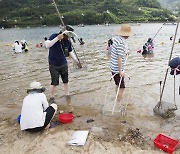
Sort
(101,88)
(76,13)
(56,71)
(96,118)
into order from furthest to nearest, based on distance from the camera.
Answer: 1. (76,13)
2. (101,88)
3. (56,71)
4. (96,118)

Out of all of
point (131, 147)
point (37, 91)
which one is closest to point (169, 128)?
point (131, 147)

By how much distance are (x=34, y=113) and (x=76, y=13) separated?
12979 cm

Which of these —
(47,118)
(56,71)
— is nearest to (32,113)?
(47,118)

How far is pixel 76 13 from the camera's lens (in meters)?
131

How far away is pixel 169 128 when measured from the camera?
6.93 m

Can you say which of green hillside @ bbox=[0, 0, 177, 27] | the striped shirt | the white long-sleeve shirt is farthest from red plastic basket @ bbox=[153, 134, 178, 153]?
green hillside @ bbox=[0, 0, 177, 27]

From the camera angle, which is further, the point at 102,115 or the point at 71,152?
the point at 102,115

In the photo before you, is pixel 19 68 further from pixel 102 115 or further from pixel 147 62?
pixel 102 115

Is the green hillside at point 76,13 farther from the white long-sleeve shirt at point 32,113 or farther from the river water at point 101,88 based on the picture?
the white long-sleeve shirt at point 32,113

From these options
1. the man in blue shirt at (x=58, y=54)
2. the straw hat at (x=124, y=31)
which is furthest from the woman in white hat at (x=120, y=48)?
the man in blue shirt at (x=58, y=54)

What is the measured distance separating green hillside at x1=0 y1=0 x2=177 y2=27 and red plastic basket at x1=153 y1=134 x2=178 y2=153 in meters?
117

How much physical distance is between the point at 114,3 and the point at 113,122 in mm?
169781

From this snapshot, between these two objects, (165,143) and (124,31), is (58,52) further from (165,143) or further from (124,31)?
(165,143)

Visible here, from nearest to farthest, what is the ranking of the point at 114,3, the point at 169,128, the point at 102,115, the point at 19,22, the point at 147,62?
the point at 169,128 → the point at 102,115 → the point at 147,62 → the point at 19,22 → the point at 114,3
